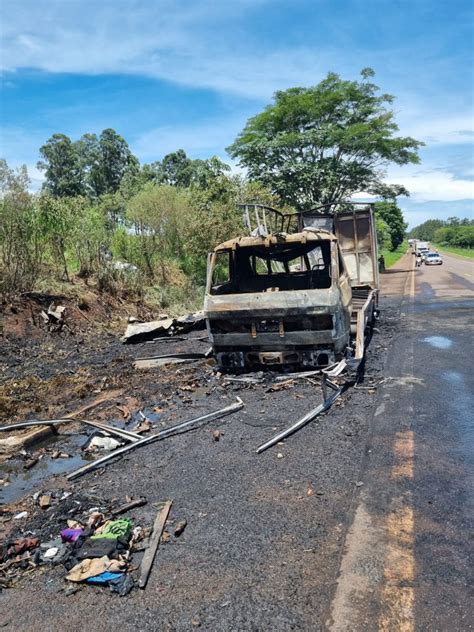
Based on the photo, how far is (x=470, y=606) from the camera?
8.95 feet

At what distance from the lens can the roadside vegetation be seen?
13820 millimetres

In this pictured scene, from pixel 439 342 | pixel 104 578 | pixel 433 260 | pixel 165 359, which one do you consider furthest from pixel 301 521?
pixel 433 260

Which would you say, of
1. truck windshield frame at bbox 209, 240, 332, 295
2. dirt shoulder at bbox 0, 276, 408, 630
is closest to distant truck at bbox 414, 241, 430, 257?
truck windshield frame at bbox 209, 240, 332, 295

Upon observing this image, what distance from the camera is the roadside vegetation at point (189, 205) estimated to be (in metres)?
13.8

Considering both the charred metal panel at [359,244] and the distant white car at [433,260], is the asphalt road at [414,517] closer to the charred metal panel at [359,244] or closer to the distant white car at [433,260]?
the charred metal panel at [359,244]

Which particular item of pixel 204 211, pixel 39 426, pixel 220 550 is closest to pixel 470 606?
pixel 220 550

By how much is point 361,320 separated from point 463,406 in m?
3.09

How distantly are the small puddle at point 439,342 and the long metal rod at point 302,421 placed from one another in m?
3.87

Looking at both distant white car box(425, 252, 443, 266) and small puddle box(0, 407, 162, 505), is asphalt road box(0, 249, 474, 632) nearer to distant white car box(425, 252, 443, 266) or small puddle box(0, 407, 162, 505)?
small puddle box(0, 407, 162, 505)

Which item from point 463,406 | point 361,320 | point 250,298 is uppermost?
point 250,298

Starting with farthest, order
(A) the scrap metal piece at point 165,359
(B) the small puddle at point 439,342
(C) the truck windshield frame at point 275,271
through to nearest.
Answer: (B) the small puddle at point 439,342 < (A) the scrap metal piece at point 165,359 < (C) the truck windshield frame at point 275,271

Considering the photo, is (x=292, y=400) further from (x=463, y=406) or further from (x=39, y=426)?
(x=39, y=426)

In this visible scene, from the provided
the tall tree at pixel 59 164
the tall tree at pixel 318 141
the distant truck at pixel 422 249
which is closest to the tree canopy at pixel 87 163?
the tall tree at pixel 59 164

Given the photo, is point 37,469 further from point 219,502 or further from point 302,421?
point 302,421
